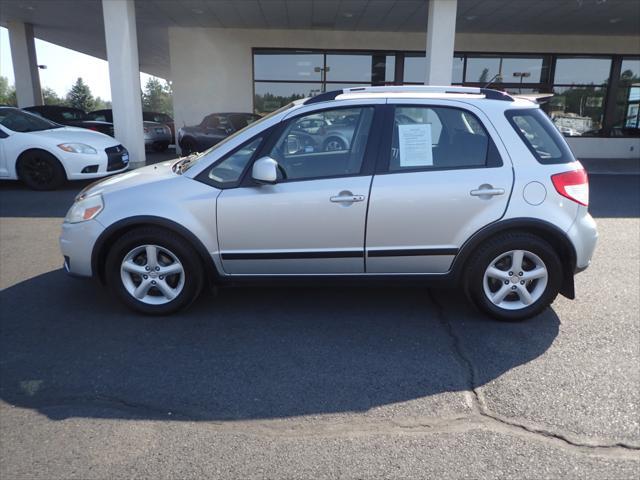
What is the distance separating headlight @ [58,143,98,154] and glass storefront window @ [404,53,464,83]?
1088 centimetres

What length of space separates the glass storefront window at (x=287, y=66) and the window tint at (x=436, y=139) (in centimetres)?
1371

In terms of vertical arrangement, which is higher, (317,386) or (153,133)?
(153,133)

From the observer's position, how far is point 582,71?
16672mm

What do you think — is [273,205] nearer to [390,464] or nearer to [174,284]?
[174,284]

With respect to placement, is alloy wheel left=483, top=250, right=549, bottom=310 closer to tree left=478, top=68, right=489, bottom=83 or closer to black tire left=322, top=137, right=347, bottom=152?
black tire left=322, top=137, right=347, bottom=152

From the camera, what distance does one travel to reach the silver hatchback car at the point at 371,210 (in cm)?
371

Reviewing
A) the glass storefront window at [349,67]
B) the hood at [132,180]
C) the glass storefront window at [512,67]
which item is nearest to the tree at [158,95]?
the glass storefront window at [349,67]

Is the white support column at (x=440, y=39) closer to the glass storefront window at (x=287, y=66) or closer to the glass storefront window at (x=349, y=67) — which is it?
the glass storefront window at (x=349, y=67)

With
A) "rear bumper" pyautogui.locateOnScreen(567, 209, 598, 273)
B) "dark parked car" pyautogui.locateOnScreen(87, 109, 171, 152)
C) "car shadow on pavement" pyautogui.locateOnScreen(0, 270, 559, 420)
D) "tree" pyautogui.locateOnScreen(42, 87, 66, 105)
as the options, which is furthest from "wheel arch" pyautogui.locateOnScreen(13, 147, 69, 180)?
"tree" pyautogui.locateOnScreen(42, 87, 66, 105)

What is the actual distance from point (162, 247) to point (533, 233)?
2.87m

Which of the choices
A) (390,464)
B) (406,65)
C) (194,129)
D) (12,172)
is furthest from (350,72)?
(390,464)

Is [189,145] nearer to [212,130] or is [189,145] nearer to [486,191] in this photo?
[212,130]

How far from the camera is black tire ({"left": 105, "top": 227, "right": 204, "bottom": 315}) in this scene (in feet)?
12.6

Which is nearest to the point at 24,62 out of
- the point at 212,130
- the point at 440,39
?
the point at 212,130
